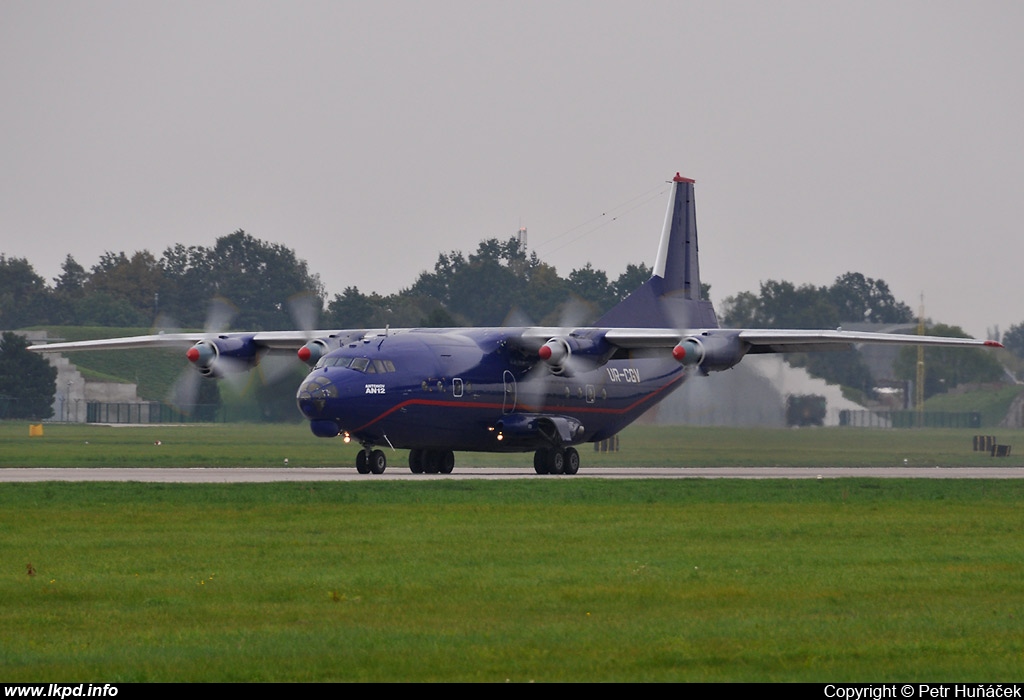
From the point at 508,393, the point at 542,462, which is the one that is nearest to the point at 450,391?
the point at 508,393

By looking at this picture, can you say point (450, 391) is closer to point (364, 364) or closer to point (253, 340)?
point (364, 364)

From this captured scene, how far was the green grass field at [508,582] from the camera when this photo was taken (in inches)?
474

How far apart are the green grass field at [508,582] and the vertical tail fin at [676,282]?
44.5ft

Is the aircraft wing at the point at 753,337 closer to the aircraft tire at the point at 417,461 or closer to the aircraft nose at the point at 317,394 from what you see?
the aircraft tire at the point at 417,461

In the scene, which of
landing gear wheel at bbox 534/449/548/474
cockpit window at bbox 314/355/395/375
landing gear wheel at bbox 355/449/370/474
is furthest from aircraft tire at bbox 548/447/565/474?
cockpit window at bbox 314/355/395/375

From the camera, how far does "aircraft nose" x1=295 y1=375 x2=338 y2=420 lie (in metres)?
35.4

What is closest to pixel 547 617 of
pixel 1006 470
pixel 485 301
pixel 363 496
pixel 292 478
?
pixel 363 496

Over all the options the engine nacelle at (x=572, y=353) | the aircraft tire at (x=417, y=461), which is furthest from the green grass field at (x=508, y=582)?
the aircraft tire at (x=417, y=461)

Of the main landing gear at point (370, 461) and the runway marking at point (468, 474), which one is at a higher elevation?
the main landing gear at point (370, 461)

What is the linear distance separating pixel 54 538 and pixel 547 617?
31.2 ft

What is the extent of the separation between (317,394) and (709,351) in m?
10.0

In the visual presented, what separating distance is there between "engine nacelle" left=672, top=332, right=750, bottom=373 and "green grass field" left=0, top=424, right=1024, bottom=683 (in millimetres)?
6004

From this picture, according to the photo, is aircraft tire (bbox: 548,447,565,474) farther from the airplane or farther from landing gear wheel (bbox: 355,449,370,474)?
landing gear wheel (bbox: 355,449,370,474)

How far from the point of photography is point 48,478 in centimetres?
3316
